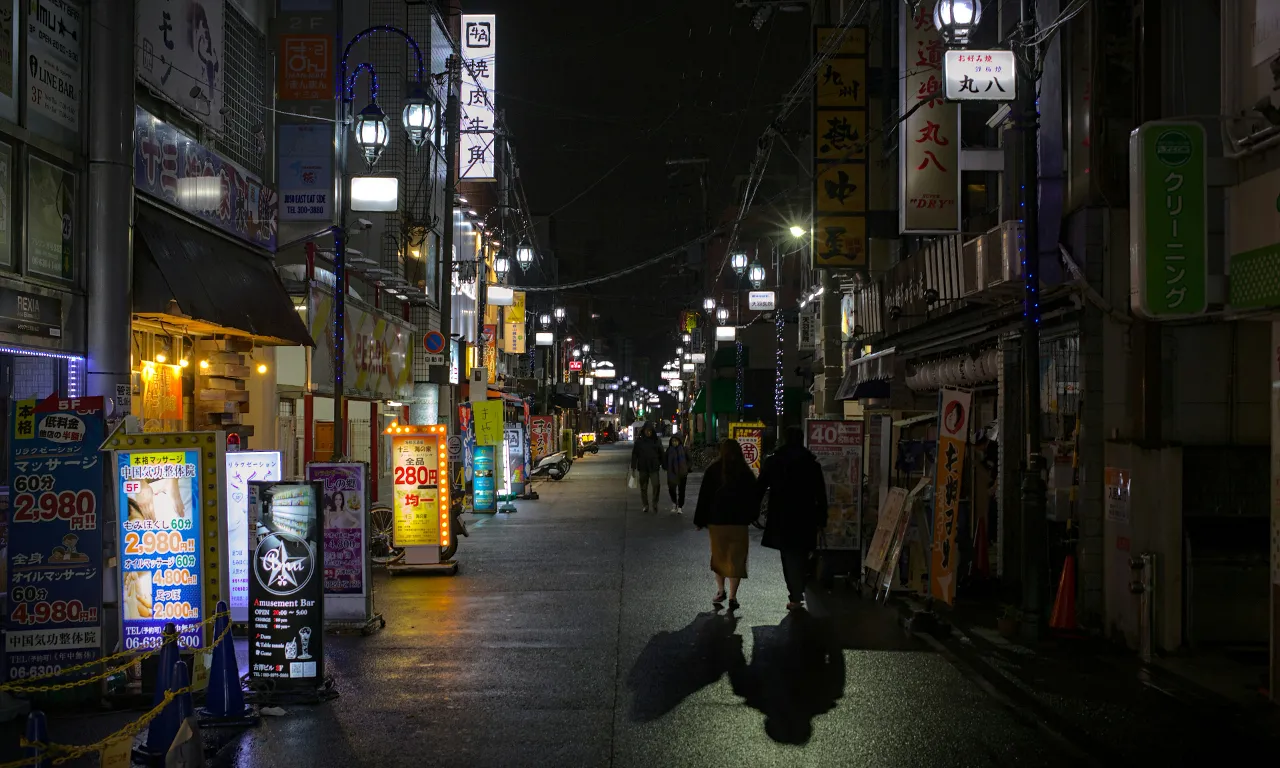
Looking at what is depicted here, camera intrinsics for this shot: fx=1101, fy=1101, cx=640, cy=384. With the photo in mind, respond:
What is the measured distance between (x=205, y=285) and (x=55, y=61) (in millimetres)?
3610

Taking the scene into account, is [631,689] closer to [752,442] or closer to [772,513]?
[772,513]

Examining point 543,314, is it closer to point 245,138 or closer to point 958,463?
point 245,138

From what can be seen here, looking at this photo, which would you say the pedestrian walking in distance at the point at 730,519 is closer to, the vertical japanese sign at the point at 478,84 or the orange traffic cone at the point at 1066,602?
the orange traffic cone at the point at 1066,602

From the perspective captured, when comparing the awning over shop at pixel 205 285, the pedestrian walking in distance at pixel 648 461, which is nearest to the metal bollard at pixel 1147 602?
the awning over shop at pixel 205 285

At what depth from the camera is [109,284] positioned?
10805 mm

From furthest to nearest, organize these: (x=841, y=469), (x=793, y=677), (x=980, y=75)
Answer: (x=841, y=469), (x=980, y=75), (x=793, y=677)

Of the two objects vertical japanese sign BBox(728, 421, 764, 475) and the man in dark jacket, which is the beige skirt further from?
vertical japanese sign BBox(728, 421, 764, 475)

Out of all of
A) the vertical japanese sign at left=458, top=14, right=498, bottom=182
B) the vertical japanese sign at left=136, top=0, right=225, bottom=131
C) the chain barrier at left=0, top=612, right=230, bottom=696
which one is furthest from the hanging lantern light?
the vertical japanese sign at left=458, top=14, right=498, bottom=182

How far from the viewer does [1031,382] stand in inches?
452

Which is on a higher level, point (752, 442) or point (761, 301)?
point (761, 301)

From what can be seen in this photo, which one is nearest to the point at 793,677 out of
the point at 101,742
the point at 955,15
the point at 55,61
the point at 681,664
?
the point at 681,664

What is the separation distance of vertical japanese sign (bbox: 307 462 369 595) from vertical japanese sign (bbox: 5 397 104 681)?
3154 millimetres

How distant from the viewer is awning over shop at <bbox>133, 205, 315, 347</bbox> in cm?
1223

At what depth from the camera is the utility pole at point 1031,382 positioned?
1126 cm
